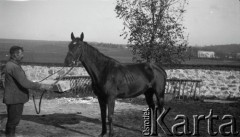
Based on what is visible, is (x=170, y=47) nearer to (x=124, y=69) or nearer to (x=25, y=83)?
(x=124, y=69)

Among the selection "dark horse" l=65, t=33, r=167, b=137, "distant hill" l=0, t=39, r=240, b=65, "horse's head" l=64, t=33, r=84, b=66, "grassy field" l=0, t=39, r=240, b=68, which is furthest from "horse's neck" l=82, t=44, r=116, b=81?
"distant hill" l=0, t=39, r=240, b=65

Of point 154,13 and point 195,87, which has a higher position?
point 154,13

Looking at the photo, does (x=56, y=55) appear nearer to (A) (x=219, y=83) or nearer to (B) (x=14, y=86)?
(A) (x=219, y=83)

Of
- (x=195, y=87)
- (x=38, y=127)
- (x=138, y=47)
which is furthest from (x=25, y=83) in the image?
(x=195, y=87)

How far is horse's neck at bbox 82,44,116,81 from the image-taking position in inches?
244

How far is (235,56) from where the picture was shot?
56.9 m

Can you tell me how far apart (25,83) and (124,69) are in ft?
9.35

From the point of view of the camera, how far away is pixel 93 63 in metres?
6.23

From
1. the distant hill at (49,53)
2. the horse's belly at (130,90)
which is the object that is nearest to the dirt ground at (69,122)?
the horse's belly at (130,90)

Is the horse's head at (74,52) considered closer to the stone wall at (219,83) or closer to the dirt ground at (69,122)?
the dirt ground at (69,122)

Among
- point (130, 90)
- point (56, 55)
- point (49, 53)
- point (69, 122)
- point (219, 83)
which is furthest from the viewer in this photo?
point (49, 53)

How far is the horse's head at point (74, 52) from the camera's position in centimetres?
586

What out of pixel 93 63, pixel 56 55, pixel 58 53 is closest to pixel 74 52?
pixel 93 63

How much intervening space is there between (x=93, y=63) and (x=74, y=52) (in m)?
0.57
